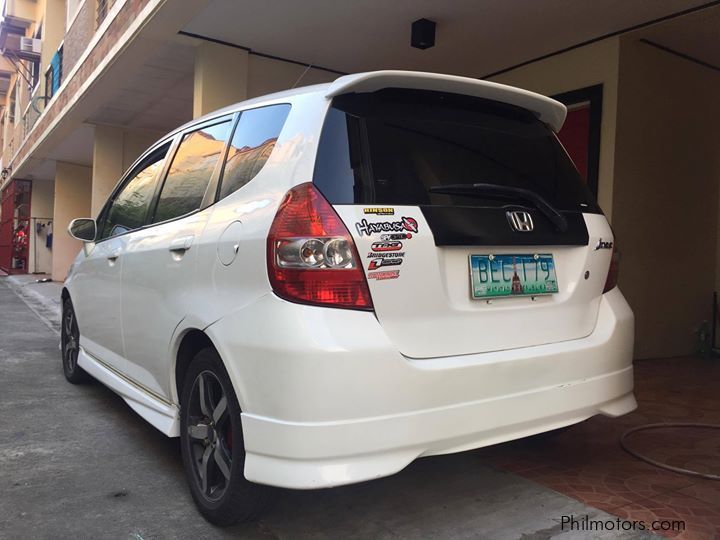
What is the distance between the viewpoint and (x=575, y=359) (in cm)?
256

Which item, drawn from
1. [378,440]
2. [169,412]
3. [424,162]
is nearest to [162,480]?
[169,412]

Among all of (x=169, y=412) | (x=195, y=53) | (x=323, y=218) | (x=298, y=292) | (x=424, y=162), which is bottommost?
(x=169, y=412)

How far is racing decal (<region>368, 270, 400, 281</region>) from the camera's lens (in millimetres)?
2197

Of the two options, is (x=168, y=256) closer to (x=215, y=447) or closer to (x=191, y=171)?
(x=191, y=171)

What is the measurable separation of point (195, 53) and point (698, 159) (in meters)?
5.60

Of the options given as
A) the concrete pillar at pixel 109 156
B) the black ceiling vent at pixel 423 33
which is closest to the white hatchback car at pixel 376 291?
the black ceiling vent at pixel 423 33

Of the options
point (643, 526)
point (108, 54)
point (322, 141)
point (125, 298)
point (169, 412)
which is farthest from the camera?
point (108, 54)

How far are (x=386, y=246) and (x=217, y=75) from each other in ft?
17.1

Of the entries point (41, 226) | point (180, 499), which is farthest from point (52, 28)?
point (180, 499)

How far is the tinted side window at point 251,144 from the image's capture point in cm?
261

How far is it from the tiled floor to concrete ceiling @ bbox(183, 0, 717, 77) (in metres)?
3.36

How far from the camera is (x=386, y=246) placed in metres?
2.22

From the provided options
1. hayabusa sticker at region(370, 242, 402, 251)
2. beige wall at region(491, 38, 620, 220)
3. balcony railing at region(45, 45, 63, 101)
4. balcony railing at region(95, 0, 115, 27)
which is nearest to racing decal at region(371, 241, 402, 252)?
hayabusa sticker at region(370, 242, 402, 251)

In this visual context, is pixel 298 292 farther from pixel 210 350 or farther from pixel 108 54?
pixel 108 54
